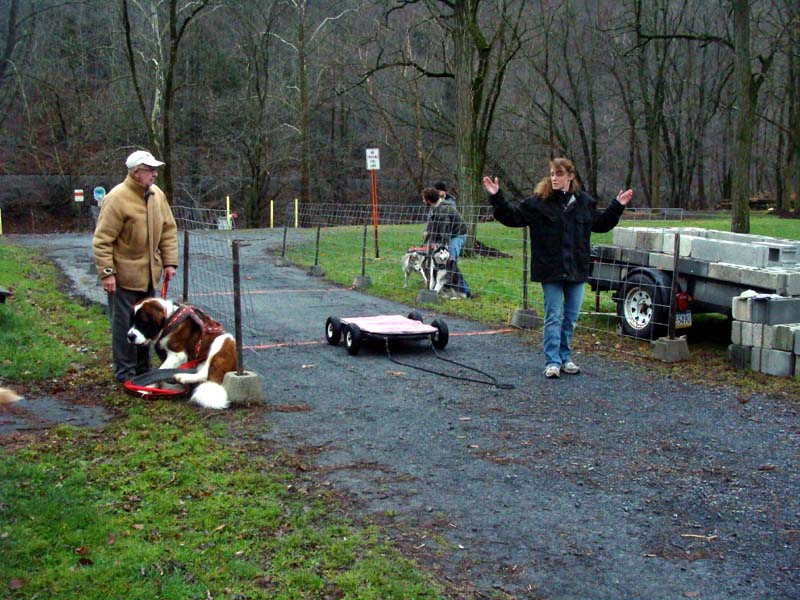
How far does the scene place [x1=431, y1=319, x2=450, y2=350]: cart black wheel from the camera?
905 centimetres

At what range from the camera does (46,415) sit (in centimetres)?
627

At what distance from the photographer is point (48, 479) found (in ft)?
15.9

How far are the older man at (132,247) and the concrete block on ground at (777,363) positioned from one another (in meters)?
5.79

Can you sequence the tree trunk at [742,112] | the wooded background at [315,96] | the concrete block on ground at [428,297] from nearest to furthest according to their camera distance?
the concrete block on ground at [428,297], the tree trunk at [742,112], the wooded background at [315,96]

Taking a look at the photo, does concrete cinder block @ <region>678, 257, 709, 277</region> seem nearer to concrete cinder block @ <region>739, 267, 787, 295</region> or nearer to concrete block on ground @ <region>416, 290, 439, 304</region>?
concrete cinder block @ <region>739, 267, 787, 295</region>

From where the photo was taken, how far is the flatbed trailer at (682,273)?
843 centimetres

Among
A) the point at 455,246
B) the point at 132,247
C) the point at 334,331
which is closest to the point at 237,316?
the point at 132,247

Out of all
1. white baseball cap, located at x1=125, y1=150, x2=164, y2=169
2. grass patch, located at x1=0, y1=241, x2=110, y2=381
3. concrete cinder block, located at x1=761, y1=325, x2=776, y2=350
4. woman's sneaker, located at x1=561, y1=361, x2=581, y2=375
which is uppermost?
white baseball cap, located at x1=125, y1=150, x2=164, y2=169

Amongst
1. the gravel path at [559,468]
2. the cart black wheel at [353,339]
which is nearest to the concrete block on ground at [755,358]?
the gravel path at [559,468]

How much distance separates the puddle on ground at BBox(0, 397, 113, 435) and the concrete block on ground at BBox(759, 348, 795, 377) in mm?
6139

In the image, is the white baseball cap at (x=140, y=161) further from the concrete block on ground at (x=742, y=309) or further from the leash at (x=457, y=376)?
the concrete block on ground at (x=742, y=309)

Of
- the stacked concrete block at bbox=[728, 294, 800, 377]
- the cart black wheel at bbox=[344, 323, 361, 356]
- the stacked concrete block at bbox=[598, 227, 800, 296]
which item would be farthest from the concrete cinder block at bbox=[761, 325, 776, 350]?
the cart black wheel at bbox=[344, 323, 361, 356]

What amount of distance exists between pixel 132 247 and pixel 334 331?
2.89 m

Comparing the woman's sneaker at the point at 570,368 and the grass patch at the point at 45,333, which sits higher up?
the grass patch at the point at 45,333
